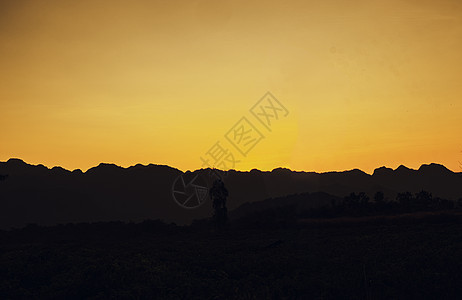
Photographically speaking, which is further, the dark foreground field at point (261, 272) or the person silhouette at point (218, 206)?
the person silhouette at point (218, 206)

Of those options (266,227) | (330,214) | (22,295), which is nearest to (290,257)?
(22,295)

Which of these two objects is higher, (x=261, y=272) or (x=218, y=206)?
(x=218, y=206)

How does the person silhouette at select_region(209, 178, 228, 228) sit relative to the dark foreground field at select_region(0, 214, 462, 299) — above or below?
above

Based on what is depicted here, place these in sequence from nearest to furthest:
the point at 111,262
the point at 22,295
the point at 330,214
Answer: the point at 22,295 < the point at 111,262 < the point at 330,214

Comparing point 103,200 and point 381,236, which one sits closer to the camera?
point 381,236

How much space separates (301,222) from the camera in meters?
57.8

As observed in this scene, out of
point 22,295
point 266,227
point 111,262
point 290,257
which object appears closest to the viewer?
point 22,295

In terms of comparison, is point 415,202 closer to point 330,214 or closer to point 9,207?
point 330,214

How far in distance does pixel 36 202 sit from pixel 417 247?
569 ft

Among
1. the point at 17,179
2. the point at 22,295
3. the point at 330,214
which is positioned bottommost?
the point at 22,295

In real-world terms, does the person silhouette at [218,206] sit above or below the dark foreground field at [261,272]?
above

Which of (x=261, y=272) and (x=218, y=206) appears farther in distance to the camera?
(x=218, y=206)

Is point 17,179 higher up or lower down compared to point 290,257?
higher up

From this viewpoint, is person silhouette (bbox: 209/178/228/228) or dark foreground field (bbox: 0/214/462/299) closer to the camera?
dark foreground field (bbox: 0/214/462/299)
